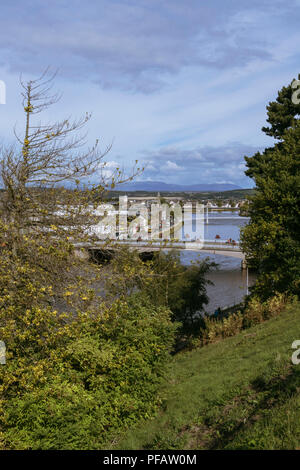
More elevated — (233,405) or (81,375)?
(81,375)

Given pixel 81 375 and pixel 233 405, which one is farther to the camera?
pixel 81 375

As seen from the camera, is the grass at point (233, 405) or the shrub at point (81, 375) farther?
the shrub at point (81, 375)

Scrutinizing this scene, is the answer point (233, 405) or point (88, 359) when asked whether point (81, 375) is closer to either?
point (88, 359)

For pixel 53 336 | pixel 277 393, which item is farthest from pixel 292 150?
pixel 53 336

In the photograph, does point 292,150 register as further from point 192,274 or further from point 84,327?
point 84,327

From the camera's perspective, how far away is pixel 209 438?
6.59 metres

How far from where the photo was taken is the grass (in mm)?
5344

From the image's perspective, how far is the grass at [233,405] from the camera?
210 inches

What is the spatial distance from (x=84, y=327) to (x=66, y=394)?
1.68 metres

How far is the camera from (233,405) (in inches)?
297

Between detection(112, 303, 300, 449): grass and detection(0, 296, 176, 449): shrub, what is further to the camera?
detection(0, 296, 176, 449): shrub

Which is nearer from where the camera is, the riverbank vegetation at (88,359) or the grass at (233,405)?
the grass at (233,405)

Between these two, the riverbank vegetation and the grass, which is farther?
the riverbank vegetation

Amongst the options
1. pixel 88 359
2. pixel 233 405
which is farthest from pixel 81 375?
pixel 233 405
